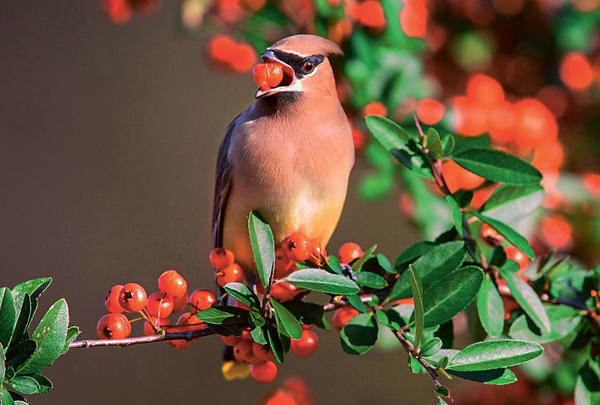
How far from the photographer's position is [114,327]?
42.7 inches

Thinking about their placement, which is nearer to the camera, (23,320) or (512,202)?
(23,320)

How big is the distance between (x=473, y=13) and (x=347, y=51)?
0.72 meters

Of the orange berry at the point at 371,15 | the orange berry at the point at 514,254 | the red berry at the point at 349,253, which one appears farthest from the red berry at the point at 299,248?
the orange berry at the point at 371,15

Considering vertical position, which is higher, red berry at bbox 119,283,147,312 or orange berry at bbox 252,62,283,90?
orange berry at bbox 252,62,283,90

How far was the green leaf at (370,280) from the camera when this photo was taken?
113 centimetres

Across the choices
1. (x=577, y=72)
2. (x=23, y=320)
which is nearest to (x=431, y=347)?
(x=23, y=320)

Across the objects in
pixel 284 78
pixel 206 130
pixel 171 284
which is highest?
pixel 284 78

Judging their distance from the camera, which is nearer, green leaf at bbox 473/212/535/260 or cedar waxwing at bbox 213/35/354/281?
green leaf at bbox 473/212/535/260

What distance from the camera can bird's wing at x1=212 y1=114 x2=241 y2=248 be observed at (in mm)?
1491

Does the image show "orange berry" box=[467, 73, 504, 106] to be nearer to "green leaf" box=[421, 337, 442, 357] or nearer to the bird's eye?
the bird's eye

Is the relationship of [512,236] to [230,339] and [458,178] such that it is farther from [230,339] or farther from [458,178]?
[458,178]

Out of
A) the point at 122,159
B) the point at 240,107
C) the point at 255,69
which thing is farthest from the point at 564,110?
the point at 122,159

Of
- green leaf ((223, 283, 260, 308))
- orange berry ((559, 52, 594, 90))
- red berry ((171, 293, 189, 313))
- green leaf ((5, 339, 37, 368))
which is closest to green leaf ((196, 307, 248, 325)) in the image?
green leaf ((223, 283, 260, 308))

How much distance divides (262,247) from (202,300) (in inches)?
6.7
